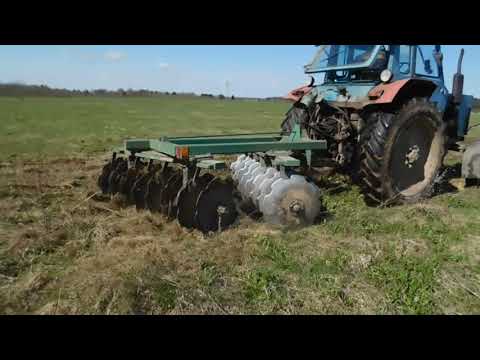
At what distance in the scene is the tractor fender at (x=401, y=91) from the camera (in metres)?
5.03

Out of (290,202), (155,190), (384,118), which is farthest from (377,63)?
(155,190)

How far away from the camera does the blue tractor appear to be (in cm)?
513

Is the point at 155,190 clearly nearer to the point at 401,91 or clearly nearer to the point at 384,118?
the point at 384,118

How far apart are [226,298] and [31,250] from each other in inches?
80.4

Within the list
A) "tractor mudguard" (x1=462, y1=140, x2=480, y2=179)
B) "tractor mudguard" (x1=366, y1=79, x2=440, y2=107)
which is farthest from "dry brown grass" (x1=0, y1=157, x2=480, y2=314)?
"tractor mudguard" (x1=462, y1=140, x2=480, y2=179)

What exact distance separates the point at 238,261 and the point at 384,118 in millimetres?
2824

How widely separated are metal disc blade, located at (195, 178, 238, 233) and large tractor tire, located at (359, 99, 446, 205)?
188 centimetres

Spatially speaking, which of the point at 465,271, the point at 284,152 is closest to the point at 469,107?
the point at 284,152

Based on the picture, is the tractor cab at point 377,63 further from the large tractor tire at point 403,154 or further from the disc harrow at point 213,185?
the disc harrow at point 213,185

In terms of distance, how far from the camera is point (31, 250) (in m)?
3.80

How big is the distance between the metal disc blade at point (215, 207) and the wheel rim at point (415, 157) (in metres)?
2.30

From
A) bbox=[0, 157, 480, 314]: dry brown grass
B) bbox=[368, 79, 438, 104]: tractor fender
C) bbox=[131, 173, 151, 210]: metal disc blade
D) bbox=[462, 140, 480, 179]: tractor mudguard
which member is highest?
bbox=[368, 79, 438, 104]: tractor fender

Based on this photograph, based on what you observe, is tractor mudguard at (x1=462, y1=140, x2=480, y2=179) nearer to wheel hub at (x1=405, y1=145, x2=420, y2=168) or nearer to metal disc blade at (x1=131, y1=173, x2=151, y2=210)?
wheel hub at (x1=405, y1=145, x2=420, y2=168)

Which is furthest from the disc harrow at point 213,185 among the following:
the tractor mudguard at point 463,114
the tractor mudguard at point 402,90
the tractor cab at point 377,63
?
the tractor mudguard at point 463,114
